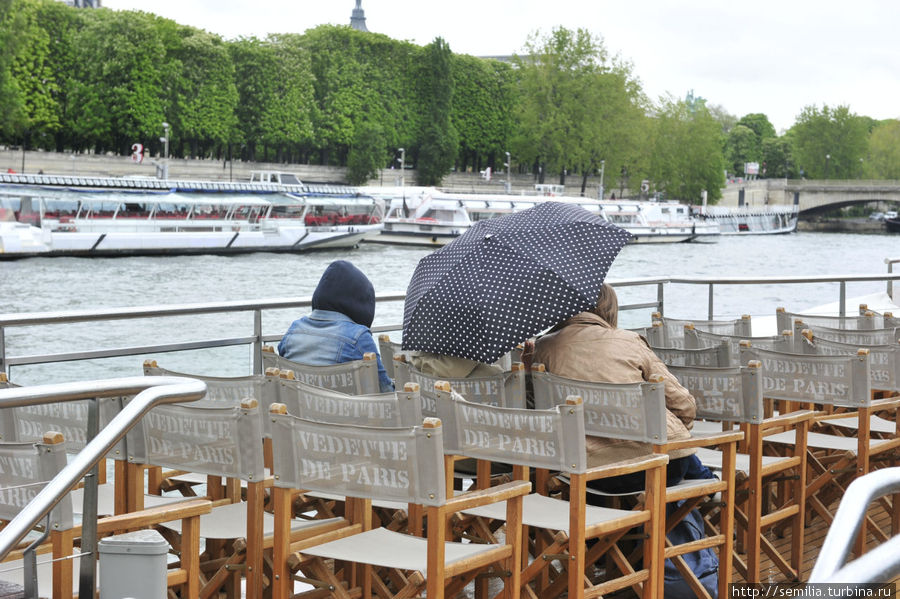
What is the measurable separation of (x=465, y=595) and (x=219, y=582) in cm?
112

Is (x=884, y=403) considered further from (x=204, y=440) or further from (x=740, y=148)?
(x=740, y=148)

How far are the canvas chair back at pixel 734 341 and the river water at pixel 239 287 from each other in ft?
6.75

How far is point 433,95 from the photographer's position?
242ft

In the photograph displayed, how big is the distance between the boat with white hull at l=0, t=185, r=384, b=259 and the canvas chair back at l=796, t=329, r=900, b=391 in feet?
122

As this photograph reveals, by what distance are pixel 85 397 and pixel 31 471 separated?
36cm

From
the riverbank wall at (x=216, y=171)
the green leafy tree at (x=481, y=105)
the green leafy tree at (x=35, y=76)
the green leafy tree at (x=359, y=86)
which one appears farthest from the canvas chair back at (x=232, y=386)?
the green leafy tree at (x=481, y=105)

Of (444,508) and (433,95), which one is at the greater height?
(433,95)

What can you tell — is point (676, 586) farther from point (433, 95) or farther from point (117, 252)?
point (433, 95)

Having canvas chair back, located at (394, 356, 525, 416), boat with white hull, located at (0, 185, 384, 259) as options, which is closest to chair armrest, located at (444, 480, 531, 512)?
canvas chair back, located at (394, 356, 525, 416)

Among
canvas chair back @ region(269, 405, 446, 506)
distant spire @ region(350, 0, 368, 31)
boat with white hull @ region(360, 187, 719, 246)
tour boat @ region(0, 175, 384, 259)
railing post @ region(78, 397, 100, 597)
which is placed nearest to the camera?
railing post @ region(78, 397, 100, 597)

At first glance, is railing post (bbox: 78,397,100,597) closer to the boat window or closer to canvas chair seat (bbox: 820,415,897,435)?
canvas chair seat (bbox: 820,415,897,435)

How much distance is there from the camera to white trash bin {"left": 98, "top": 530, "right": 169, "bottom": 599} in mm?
2256

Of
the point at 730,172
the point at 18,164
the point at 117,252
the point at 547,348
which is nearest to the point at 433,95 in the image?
the point at 18,164

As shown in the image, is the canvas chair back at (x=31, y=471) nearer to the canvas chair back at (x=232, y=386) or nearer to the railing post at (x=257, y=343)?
the canvas chair back at (x=232, y=386)
